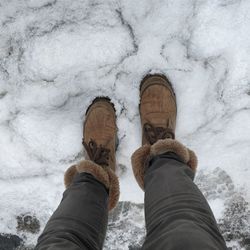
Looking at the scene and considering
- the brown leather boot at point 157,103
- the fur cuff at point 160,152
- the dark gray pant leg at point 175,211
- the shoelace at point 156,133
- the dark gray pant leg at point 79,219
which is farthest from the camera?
the brown leather boot at point 157,103

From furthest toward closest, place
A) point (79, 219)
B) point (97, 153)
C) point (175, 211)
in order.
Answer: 1. point (97, 153)
2. point (79, 219)
3. point (175, 211)

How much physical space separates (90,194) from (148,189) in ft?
0.63

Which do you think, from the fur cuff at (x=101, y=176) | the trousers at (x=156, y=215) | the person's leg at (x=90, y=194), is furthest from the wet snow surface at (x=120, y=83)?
the trousers at (x=156, y=215)

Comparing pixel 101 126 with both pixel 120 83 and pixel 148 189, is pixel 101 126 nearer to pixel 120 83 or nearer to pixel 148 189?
pixel 120 83

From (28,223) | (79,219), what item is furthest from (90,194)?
(28,223)

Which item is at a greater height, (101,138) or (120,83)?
(120,83)

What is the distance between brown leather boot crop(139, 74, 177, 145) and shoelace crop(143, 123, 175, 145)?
0.11 ft

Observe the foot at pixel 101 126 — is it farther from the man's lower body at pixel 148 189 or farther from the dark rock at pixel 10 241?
the dark rock at pixel 10 241

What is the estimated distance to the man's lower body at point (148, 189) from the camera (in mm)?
1109

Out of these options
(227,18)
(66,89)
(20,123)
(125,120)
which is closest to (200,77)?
(227,18)

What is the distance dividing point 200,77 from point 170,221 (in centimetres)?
85

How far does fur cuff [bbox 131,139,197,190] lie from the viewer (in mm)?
1479

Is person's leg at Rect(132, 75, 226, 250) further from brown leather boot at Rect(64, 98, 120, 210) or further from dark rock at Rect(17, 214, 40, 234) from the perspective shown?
dark rock at Rect(17, 214, 40, 234)

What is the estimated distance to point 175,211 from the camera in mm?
1167
